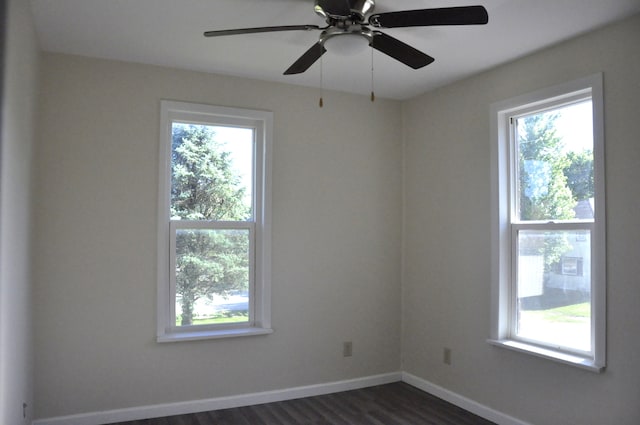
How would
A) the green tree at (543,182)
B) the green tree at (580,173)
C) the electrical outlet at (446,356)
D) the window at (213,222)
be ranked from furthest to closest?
the electrical outlet at (446,356)
the window at (213,222)
the green tree at (543,182)
the green tree at (580,173)

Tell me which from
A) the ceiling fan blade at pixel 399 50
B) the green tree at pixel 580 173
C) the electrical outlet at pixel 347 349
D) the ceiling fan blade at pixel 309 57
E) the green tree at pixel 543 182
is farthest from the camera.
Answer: the electrical outlet at pixel 347 349

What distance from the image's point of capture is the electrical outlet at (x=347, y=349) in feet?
13.9

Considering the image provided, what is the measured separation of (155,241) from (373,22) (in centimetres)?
223

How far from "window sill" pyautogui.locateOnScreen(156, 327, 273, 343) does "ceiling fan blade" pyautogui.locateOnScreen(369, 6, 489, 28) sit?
2516mm

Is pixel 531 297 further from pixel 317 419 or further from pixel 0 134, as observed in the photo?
pixel 0 134

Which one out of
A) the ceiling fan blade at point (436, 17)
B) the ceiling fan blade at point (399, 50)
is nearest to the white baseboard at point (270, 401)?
the ceiling fan blade at point (399, 50)

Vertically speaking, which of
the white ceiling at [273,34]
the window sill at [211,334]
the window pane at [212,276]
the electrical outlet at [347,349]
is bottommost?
the electrical outlet at [347,349]

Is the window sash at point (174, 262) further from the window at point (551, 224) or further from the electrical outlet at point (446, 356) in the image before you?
the window at point (551, 224)

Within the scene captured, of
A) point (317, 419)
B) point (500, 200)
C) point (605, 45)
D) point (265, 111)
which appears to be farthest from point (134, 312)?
point (605, 45)

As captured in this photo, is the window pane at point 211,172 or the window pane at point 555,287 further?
the window pane at point 211,172

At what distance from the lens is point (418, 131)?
4.38 m

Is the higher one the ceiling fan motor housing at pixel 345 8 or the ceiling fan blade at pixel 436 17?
the ceiling fan motor housing at pixel 345 8

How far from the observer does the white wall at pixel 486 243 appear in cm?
272

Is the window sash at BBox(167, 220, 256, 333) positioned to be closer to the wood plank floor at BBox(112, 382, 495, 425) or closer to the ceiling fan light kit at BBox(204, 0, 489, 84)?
the wood plank floor at BBox(112, 382, 495, 425)
